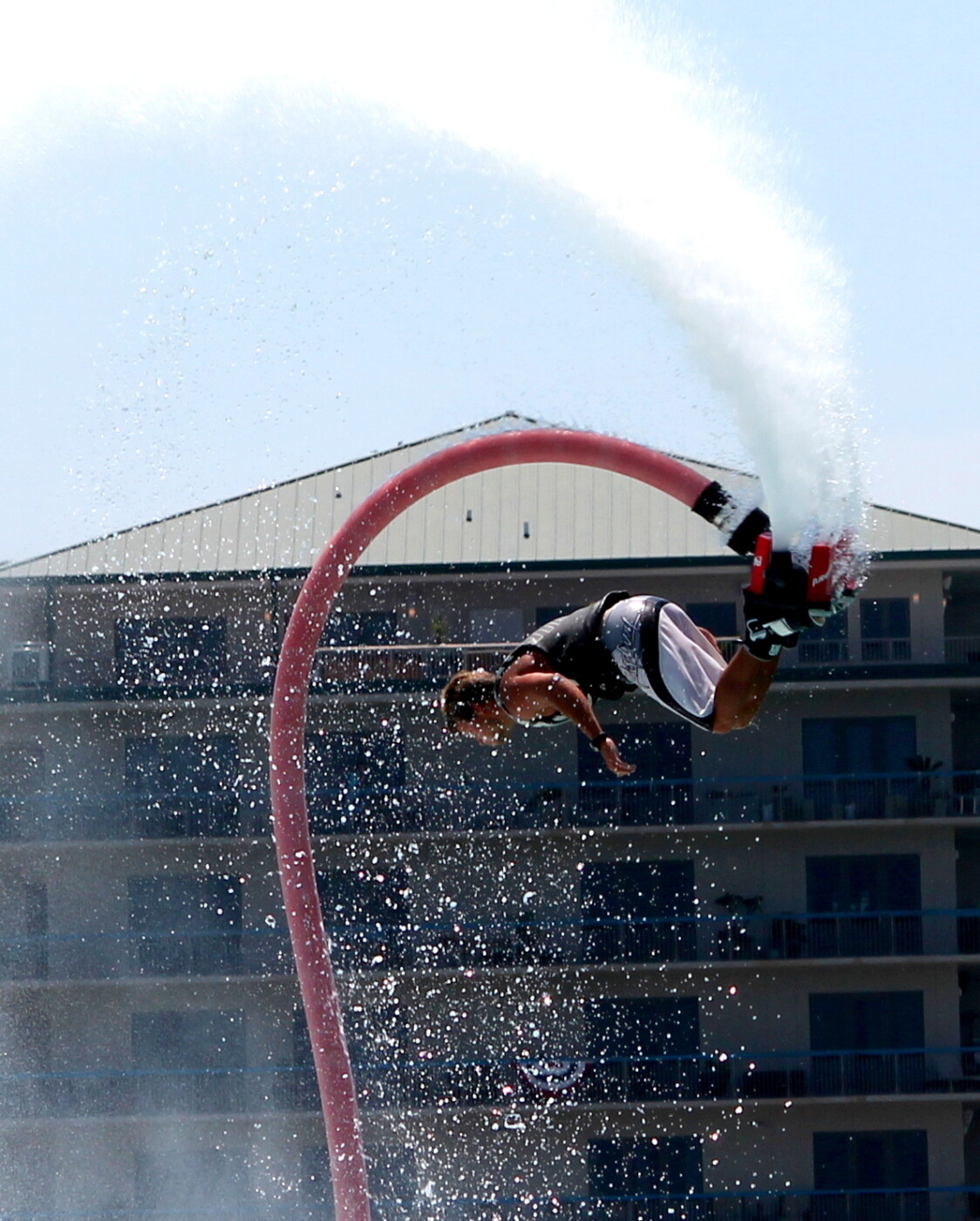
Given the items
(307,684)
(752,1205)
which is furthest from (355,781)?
(307,684)

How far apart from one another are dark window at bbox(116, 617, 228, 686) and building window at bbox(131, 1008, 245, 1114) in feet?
23.2

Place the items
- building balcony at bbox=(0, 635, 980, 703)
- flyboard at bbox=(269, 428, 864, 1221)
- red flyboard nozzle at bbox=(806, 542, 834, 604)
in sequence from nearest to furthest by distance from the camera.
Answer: red flyboard nozzle at bbox=(806, 542, 834, 604) → flyboard at bbox=(269, 428, 864, 1221) → building balcony at bbox=(0, 635, 980, 703)

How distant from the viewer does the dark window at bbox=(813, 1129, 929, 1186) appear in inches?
1630

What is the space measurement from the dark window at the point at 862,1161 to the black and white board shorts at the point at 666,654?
1154 inches

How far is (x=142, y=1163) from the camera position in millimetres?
40375

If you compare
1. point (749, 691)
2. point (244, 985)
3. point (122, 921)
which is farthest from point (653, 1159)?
point (749, 691)

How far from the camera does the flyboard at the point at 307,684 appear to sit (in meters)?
15.4

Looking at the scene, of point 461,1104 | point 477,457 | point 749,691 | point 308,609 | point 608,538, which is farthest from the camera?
point 608,538

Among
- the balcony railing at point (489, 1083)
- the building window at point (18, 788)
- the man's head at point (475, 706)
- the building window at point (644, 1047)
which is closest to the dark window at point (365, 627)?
the building window at point (18, 788)

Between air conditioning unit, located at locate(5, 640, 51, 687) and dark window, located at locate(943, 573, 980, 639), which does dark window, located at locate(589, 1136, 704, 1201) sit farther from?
air conditioning unit, located at locate(5, 640, 51, 687)

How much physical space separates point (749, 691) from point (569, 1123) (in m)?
28.6

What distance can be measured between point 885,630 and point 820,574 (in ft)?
104

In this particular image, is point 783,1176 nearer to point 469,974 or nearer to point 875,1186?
point 875,1186

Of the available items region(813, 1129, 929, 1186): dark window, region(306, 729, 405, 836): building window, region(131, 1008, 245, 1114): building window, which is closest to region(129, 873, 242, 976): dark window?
region(131, 1008, 245, 1114): building window
